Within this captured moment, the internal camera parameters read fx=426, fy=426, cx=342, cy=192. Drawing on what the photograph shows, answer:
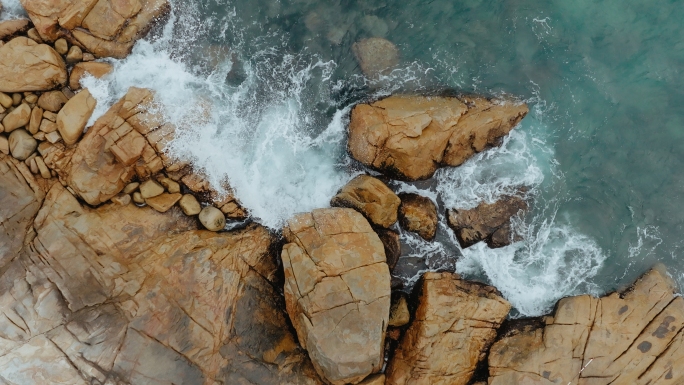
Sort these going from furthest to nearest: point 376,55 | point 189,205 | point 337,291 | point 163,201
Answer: point 376,55 < point 189,205 < point 163,201 < point 337,291

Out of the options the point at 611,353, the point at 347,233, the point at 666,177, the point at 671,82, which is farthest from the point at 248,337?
the point at 671,82

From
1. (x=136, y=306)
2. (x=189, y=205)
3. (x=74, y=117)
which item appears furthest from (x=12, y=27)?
(x=136, y=306)

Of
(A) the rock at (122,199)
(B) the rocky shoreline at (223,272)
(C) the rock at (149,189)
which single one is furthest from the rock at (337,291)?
(A) the rock at (122,199)

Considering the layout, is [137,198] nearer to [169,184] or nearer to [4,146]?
[169,184]

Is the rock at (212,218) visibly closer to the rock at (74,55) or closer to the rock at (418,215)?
the rock at (418,215)

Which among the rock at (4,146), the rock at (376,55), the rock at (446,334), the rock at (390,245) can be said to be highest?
the rock at (376,55)
